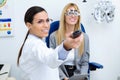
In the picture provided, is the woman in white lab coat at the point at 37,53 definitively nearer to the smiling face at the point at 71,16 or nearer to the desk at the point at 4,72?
the desk at the point at 4,72

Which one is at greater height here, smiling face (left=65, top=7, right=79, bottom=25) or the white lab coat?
smiling face (left=65, top=7, right=79, bottom=25)

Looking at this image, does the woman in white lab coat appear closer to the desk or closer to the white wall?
the desk

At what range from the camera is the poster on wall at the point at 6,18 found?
262cm

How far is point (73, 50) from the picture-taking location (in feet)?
8.10

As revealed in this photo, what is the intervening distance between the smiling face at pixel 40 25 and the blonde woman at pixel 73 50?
1.19 meters

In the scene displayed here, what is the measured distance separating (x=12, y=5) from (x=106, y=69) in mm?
1490

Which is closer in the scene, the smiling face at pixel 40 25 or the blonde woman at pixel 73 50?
the smiling face at pixel 40 25

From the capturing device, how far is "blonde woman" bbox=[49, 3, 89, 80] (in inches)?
97.3

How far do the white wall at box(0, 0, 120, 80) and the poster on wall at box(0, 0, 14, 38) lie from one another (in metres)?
0.05

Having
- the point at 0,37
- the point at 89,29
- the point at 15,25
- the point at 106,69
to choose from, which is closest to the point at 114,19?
the point at 89,29

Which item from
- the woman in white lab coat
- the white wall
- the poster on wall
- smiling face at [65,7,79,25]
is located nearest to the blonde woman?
smiling face at [65,7,79,25]

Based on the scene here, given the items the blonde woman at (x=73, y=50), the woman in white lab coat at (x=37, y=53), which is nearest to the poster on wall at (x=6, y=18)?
the blonde woman at (x=73, y=50)

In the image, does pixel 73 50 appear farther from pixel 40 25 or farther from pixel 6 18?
pixel 40 25

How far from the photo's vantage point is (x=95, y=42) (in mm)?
2943
